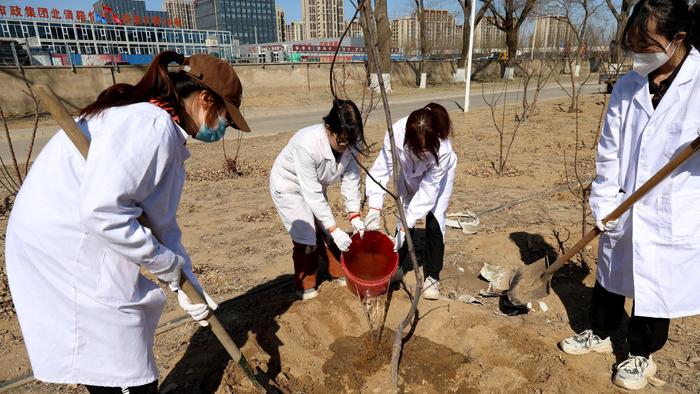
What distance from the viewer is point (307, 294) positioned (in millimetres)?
3178

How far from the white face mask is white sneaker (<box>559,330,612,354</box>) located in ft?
4.74

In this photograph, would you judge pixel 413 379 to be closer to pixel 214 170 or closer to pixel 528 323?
pixel 528 323

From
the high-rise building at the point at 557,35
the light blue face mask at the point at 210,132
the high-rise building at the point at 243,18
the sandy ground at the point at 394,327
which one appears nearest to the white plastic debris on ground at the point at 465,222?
the sandy ground at the point at 394,327

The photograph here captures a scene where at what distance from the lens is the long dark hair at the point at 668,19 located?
179 centimetres

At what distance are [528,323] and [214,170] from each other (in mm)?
5460

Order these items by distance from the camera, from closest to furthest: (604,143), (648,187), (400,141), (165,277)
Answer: (165,277) → (648,187) → (604,143) → (400,141)

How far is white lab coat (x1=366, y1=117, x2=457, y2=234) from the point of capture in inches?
112

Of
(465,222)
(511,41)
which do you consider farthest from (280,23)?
(465,222)

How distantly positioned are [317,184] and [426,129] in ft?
2.51

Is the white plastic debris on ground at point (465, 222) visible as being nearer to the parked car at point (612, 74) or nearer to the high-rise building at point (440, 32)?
the parked car at point (612, 74)

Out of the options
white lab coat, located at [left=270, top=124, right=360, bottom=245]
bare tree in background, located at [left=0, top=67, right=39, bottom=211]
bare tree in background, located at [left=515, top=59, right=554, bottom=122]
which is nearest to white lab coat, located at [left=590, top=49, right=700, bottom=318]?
white lab coat, located at [left=270, top=124, right=360, bottom=245]

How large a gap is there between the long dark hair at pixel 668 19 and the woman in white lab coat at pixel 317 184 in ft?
4.58

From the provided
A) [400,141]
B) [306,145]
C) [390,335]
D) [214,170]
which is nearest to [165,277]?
[306,145]

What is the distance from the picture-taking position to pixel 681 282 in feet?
6.54
